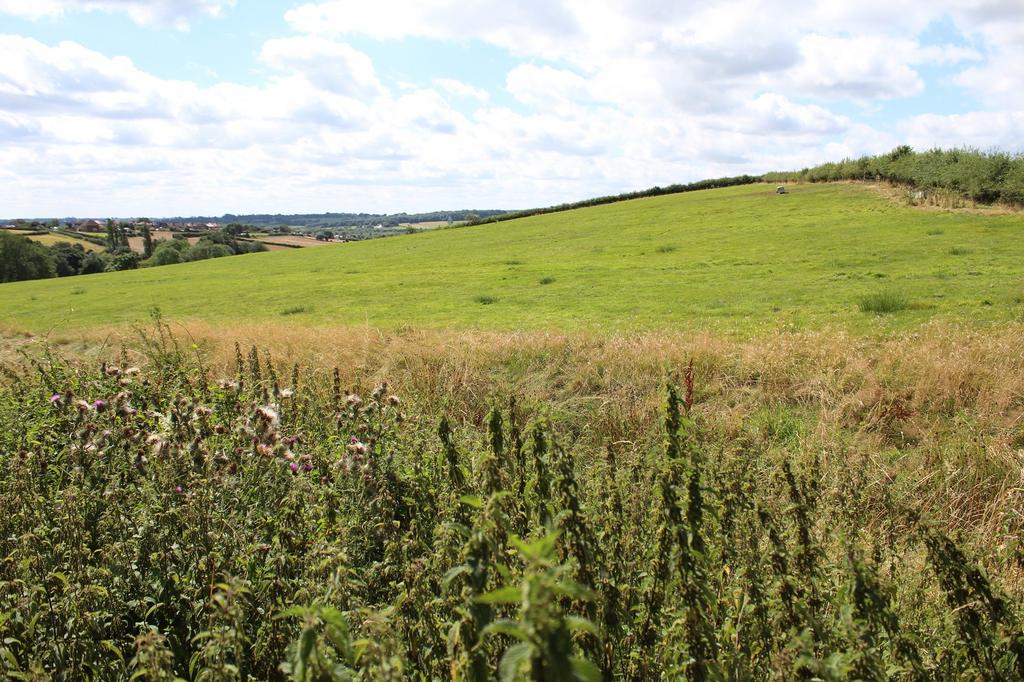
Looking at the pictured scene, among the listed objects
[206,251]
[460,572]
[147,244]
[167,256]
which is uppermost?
[147,244]

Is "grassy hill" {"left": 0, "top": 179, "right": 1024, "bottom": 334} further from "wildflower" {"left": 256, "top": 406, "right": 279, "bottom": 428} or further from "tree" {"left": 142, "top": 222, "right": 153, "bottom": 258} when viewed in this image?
"tree" {"left": 142, "top": 222, "right": 153, "bottom": 258}

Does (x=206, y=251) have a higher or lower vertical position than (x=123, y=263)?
higher

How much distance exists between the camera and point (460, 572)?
255 centimetres

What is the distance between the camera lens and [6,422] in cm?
→ 759

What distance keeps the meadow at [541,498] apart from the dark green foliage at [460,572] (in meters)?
0.03

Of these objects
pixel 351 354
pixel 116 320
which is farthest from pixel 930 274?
pixel 116 320

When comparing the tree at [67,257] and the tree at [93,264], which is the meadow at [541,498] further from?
the tree at [67,257]

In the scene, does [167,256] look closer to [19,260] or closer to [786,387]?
[19,260]

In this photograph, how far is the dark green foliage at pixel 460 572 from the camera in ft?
9.31

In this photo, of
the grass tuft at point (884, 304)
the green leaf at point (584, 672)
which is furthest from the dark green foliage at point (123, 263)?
the green leaf at point (584, 672)

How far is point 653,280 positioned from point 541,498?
20.5 m

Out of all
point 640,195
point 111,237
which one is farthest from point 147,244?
point 640,195

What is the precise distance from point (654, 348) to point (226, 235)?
3753 inches

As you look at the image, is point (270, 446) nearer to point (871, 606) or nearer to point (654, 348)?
point (871, 606)
